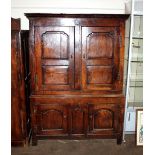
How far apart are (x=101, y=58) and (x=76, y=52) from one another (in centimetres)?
33

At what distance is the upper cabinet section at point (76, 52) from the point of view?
2.75 m

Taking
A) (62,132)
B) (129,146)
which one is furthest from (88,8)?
(129,146)

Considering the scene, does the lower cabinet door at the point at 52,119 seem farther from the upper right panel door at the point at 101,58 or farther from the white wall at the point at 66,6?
the white wall at the point at 66,6

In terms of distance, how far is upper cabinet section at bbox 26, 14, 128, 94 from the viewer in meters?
2.75

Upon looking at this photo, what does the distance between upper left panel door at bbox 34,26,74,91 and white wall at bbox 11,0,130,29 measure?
0.66 m

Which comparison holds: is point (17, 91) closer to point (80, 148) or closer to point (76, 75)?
point (76, 75)

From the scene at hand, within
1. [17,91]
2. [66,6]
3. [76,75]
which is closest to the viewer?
[17,91]

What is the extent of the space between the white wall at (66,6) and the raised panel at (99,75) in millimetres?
952

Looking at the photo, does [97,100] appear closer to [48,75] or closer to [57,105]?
[57,105]

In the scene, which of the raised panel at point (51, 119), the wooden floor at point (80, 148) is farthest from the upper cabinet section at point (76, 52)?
the wooden floor at point (80, 148)

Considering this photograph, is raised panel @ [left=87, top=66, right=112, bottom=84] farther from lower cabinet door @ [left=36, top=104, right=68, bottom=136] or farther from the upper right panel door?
lower cabinet door @ [left=36, top=104, right=68, bottom=136]

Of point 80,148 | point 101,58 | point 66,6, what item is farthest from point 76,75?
point 66,6

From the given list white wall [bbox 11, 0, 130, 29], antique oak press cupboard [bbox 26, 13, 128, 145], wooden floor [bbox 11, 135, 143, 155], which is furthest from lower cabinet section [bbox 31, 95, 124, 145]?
white wall [bbox 11, 0, 130, 29]

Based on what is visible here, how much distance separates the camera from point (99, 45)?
284 centimetres
